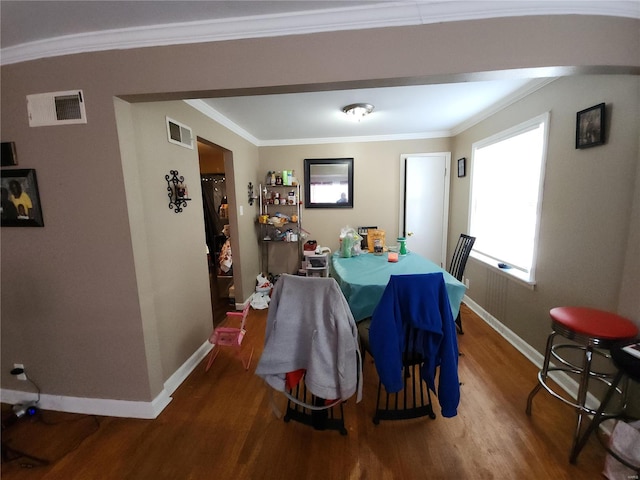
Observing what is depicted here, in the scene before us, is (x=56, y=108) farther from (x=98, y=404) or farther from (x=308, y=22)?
(x=98, y=404)

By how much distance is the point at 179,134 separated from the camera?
2.01 metres

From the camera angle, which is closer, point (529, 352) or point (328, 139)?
point (529, 352)

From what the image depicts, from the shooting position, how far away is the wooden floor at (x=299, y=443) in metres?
1.32

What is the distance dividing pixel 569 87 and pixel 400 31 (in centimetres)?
148

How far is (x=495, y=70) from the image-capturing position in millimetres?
1194

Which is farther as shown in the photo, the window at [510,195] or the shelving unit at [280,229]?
the shelving unit at [280,229]

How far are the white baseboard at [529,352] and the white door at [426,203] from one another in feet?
3.18

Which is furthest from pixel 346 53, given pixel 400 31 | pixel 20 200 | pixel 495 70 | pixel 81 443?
pixel 81 443

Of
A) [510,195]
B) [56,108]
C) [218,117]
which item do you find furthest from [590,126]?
[56,108]

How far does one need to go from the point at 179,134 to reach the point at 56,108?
2.28ft

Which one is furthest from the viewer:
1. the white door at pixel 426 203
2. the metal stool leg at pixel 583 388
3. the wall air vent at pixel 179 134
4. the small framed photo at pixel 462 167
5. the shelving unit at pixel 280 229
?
the shelving unit at pixel 280 229

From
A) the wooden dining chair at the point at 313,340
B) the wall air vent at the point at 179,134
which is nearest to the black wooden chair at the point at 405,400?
the wooden dining chair at the point at 313,340

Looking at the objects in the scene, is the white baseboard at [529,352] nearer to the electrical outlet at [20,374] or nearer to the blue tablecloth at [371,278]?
A: the blue tablecloth at [371,278]

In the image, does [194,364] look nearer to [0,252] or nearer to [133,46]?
[0,252]
